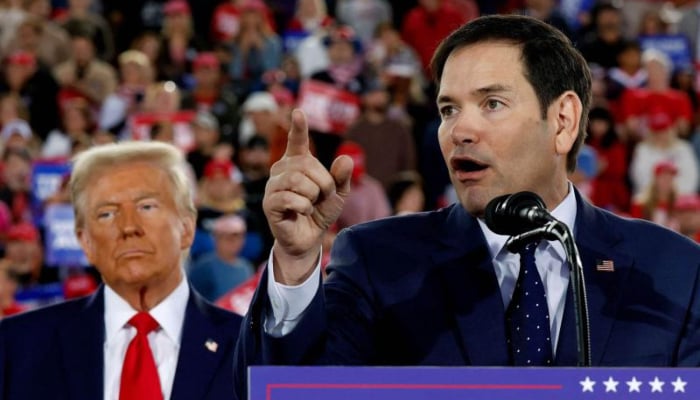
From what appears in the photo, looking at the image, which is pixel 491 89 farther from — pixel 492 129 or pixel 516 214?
pixel 516 214

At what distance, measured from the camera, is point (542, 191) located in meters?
2.73

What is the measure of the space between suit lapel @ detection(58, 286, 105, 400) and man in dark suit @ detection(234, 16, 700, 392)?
40.7 inches

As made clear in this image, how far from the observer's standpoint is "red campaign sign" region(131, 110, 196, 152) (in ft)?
33.7

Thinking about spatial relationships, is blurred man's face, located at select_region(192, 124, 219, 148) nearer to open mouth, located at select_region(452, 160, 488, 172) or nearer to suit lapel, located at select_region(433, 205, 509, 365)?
suit lapel, located at select_region(433, 205, 509, 365)

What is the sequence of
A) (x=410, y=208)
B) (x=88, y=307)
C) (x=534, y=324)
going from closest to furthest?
(x=534, y=324) < (x=88, y=307) < (x=410, y=208)

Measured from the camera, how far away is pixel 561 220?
2.73 metres

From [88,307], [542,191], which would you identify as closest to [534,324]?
[542,191]

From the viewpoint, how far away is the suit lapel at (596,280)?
2.54 meters

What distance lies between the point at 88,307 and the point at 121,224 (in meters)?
0.22

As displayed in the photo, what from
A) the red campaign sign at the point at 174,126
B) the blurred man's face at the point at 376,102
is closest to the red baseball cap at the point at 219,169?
the red campaign sign at the point at 174,126

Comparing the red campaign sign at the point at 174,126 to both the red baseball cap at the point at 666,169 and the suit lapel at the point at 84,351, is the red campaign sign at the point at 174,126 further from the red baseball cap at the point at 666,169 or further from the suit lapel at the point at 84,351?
the suit lapel at the point at 84,351

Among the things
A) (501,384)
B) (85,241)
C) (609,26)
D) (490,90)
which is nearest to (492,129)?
(490,90)

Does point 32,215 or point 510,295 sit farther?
point 32,215

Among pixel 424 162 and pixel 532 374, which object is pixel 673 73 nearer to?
pixel 424 162
